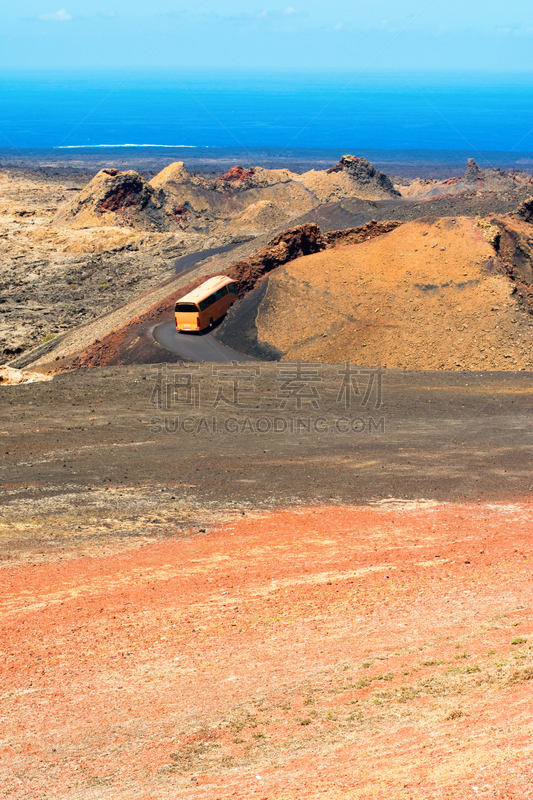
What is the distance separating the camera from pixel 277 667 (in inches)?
389

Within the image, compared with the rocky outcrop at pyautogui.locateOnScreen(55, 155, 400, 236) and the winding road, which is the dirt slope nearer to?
the winding road

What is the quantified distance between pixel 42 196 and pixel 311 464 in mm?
96700

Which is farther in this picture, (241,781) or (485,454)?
(485,454)

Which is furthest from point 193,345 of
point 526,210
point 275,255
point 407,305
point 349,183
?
point 349,183

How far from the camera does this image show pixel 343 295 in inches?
1284

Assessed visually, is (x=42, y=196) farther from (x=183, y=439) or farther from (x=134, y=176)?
(x=183, y=439)

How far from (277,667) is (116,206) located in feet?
234

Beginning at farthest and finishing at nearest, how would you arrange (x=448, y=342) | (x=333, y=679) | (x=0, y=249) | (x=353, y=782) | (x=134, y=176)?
1. (x=134, y=176)
2. (x=0, y=249)
3. (x=448, y=342)
4. (x=333, y=679)
5. (x=353, y=782)

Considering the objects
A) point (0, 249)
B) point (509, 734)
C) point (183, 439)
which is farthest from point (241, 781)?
point (0, 249)

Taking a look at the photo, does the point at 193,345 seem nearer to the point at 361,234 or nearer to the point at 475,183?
the point at 361,234

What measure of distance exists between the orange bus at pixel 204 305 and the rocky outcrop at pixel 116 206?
40.4 metres

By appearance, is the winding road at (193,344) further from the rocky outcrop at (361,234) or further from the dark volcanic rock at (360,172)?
the dark volcanic rock at (360,172)

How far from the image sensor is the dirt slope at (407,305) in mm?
29281

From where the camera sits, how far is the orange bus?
33125 millimetres
